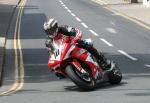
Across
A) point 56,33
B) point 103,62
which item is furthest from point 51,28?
point 103,62

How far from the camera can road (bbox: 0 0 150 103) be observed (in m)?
13.0

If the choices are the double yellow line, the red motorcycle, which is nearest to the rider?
the red motorcycle

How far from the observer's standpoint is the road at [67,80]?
42.6 ft

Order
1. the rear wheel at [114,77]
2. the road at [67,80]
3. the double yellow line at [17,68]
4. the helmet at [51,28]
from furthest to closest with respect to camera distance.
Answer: the double yellow line at [17,68]
the rear wheel at [114,77]
the helmet at [51,28]
the road at [67,80]

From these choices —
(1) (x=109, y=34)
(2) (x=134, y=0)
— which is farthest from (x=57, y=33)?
(2) (x=134, y=0)

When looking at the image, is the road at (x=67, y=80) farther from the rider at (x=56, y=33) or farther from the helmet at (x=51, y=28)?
the helmet at (x=51, y=28)

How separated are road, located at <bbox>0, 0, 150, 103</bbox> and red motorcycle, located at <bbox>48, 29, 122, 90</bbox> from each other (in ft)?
0.86

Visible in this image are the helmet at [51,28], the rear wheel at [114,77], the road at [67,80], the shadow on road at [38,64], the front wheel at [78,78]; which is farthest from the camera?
the shadow on road at [38,64]

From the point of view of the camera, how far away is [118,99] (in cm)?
1225

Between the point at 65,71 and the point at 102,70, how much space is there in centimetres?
118

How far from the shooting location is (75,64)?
1366 centimetres

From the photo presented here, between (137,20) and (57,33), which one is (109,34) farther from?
(57,33)

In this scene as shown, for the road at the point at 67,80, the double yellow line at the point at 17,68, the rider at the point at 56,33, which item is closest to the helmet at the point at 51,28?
the rider at the point at 56,33

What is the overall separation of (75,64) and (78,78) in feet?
1.06
